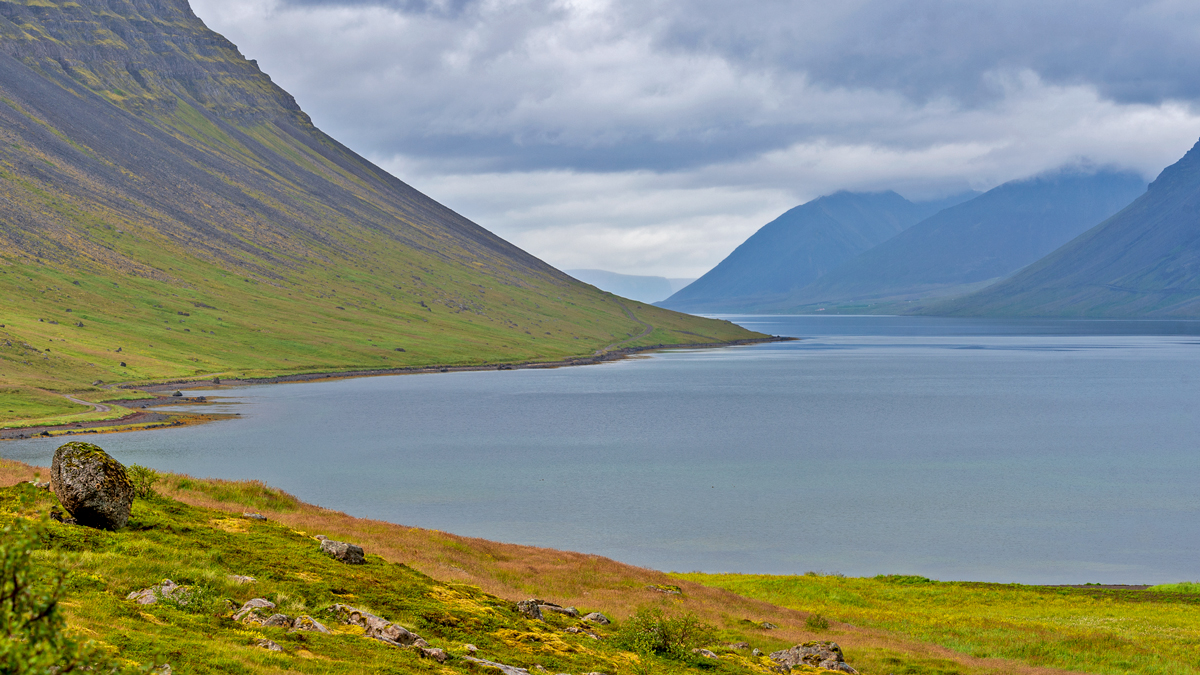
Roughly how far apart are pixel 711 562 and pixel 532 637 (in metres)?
42.0

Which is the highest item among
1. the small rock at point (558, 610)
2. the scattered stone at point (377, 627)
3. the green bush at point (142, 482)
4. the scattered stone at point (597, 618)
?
the green bush at point (142, 482)

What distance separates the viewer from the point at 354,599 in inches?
898

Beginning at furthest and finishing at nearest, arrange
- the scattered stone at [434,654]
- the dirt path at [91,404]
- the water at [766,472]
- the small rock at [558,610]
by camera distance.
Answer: the dirt path at [91,404], the water at [766,472], the small rock at [558,610], the scattered stone at [434,654]

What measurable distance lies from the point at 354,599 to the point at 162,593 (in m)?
4.97

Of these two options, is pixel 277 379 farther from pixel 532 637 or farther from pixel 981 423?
pixel 532 637

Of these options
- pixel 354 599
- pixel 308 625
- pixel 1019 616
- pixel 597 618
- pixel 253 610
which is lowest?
pixel 1019 616

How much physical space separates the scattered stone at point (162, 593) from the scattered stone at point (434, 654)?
5.31 metres

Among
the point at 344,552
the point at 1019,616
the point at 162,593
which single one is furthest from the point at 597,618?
the point at 1019,616

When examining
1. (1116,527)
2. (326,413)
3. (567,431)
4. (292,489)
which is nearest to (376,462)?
(292,489)

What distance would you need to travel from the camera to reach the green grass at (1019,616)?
34.1 m

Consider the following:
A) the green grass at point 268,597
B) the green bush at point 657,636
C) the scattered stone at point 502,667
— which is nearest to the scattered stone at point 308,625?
the green grass at point 268,597

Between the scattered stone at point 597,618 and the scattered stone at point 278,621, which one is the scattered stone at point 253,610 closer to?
the scattered stone at point 278,621

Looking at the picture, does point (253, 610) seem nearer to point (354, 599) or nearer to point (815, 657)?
point (354, 599)

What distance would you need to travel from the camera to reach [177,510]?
2709cm
